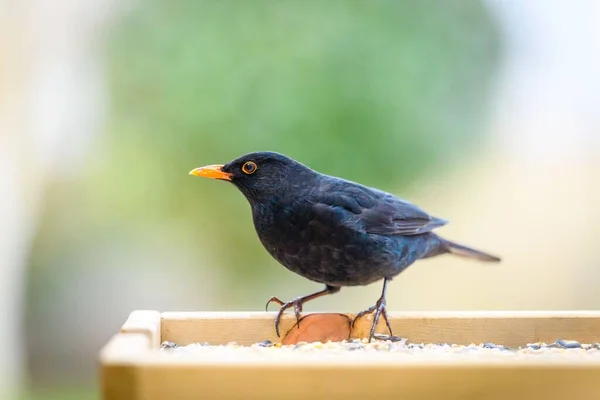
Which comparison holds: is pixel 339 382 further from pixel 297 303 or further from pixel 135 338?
pixel 297 303

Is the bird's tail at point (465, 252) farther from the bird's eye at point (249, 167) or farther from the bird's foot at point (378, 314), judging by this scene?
the bird's eye at point (249, 167)

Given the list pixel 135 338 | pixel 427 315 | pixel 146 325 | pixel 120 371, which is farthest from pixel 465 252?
pixel 120 371

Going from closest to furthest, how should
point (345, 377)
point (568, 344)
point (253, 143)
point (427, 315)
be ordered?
1. point (345, 377)
2. point (568, 344)
3. point (427, 315)
4. point (253, 143)

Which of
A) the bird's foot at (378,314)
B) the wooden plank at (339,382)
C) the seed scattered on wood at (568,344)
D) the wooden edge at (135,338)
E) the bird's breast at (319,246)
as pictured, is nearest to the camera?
the wooden plank at (339,382)

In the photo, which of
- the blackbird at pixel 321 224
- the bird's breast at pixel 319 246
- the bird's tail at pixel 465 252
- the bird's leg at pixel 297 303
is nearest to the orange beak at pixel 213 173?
the blackbird at pixel 321 224

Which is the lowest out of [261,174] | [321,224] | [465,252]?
[465,252]

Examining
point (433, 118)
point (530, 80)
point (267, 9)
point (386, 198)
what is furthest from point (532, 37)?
point (386, 198)

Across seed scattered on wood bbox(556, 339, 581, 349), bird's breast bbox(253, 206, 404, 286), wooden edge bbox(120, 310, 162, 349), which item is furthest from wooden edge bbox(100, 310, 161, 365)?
seed scattered on wood bbox(556, 339, 581, 349)

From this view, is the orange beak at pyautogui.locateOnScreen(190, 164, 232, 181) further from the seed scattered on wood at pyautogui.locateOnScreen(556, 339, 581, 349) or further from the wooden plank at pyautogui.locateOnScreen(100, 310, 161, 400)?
the seed scattered on wood at pyautogui.locateOnScreen(556, 339, 581, 349)
